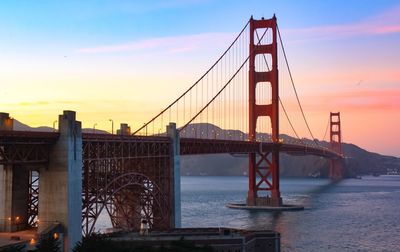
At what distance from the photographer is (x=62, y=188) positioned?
33719 mm

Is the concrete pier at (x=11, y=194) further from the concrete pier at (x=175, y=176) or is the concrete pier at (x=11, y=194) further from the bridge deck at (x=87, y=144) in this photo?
the concrete pier at (x=175, y=176)

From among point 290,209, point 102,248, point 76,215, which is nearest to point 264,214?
point 290,209


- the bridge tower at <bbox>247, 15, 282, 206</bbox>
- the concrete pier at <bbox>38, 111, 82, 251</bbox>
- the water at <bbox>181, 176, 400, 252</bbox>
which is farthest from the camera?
the bridge tower at <bbox>247, 15, 282, 206</bbox>

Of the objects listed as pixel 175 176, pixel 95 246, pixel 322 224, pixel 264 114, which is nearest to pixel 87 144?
pixel 95 246

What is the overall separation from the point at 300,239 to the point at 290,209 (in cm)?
2928

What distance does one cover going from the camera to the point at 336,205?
10012cm

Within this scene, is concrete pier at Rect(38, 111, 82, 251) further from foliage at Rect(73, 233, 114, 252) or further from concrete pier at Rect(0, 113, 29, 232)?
foliage at Rect(73, 233, 114, 252)

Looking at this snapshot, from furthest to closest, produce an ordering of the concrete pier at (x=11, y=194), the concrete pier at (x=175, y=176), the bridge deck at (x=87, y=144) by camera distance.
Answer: the concrete pier at (x=175, y=176) < the concrete pier at (x=11, y=194) < the bridge deck at (x=87, y=144)

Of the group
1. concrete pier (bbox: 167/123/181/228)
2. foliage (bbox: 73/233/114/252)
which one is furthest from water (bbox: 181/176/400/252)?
foliage (bbox: 73/233/114/252)

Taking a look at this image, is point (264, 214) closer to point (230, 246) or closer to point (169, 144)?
point (169, 144)

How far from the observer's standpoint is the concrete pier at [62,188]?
33656 millimetres

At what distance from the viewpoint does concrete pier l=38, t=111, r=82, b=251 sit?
1325 inches

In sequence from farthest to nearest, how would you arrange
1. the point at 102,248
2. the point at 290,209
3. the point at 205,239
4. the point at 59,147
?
the point at 290,209, the point at 205,239, the point at 59,147, the point at 102,248

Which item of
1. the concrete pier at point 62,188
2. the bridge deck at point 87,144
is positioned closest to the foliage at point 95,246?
the concrete pier at point 62,188
